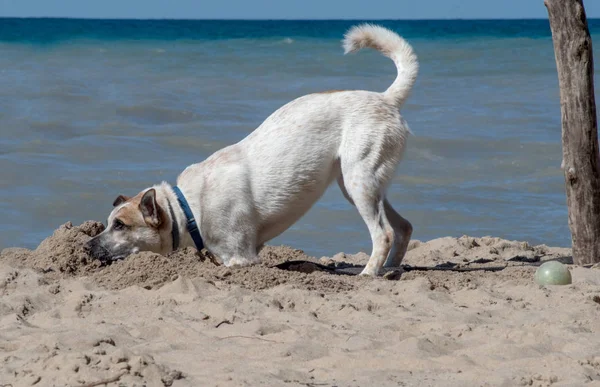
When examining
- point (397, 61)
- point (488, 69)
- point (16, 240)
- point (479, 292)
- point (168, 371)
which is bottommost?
point (488, 69)

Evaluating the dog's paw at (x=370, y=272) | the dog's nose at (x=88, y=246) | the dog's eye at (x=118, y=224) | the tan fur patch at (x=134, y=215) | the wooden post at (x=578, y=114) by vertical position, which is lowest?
the dog's paw at (x=370, y=272)

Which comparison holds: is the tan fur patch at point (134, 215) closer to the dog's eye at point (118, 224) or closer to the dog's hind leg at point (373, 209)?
the dog's eye at point (118, 224)

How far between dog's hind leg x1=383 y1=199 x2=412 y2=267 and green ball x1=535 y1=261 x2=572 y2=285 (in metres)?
1.11

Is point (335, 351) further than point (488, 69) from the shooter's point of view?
No

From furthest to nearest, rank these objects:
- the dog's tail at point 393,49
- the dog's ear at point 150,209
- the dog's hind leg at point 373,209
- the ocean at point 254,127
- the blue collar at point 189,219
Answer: the ocean at point 254,127
the dog's tail at point 393,49
the dog's hind leg at point 373,209
the blue collar at point 189,219
the dog's ear at point 150,209

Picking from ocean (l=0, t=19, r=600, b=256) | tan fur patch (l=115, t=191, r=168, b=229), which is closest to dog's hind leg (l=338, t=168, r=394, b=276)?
tan fur patch (l=115, t=191, r=168, b=229)

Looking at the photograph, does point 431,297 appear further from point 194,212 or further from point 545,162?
point 545,162

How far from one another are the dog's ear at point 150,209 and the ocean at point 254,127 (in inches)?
100

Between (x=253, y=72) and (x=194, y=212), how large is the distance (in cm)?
2011

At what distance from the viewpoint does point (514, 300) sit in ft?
18.3

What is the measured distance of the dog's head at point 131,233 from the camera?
6133 millimetres

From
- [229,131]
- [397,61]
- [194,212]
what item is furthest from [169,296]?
[229,131]

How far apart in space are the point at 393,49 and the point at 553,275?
200 centimetres

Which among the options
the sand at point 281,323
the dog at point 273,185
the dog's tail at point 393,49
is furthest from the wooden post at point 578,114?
the dog at point 273,185
